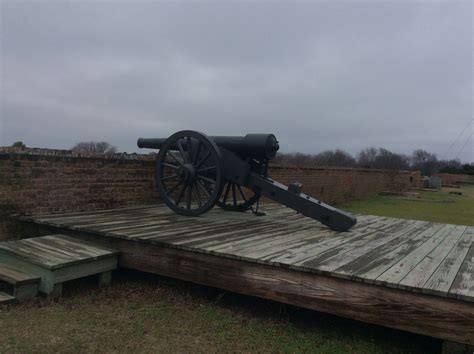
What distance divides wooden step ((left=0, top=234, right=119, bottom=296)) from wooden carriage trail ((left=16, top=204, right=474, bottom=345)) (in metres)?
0.22

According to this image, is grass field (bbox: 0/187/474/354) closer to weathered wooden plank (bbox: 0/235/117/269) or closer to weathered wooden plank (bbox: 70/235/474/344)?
weathered wooden plank (bbox: 70/235/474/344)

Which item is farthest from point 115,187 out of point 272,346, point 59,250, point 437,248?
point 437,248

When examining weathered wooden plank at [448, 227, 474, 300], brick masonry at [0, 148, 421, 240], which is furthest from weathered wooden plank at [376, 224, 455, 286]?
brick masonry at [0, 148, 421, 240]

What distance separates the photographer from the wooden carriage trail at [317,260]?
114 inches

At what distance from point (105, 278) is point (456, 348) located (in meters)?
3.29

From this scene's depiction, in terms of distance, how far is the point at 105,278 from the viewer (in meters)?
4.31

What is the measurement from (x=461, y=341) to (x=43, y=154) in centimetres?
504

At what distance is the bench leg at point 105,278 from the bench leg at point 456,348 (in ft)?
10.5

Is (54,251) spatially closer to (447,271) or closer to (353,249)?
(353,249)

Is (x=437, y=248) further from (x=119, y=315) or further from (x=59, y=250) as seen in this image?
(x=59, y=250)

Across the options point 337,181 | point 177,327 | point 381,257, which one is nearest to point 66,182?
point 177,327

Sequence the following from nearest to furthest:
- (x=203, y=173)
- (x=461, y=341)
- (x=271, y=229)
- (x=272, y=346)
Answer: (x=461, y=341) < (x=272, y=346) < (x=271, y=229) < (x=203, y=173)

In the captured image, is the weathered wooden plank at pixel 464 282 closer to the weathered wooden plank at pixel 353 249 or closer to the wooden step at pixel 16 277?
the weathered wooden plank at pixel 353 249

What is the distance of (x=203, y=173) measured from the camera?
585cm
